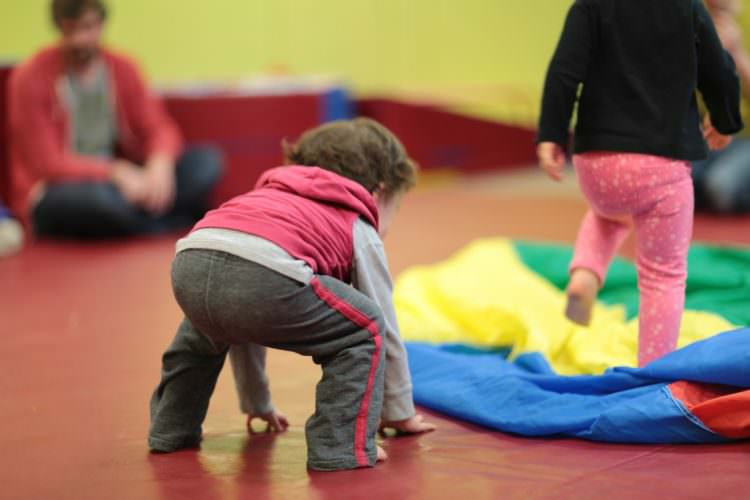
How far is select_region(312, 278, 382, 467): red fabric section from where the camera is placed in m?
1.81

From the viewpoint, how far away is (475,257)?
135 inches

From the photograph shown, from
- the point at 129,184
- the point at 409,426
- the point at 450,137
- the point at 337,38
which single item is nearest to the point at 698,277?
the point at 409,426

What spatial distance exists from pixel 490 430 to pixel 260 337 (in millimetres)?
523

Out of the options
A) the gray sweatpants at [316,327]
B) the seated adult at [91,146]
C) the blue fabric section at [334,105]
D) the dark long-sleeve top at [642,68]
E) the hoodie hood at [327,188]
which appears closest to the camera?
the gray sweatpants at [316,327]

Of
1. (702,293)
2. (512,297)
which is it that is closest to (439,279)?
(512,297)

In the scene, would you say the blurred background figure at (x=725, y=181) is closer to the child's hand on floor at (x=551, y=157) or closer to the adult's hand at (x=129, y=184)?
the adult's hand at (x=129, y=184)

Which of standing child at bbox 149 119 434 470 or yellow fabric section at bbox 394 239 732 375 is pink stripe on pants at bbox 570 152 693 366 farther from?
standing child at bbox 149 119 434 470

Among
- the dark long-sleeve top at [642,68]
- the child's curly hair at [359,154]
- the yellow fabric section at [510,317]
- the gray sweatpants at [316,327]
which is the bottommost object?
the yellow fabric section at [510,317]

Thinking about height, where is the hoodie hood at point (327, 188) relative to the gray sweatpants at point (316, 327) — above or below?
above

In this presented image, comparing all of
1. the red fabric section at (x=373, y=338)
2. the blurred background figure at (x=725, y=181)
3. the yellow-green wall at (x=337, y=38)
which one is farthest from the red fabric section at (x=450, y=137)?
the red fabric section at (x=373, y=338)

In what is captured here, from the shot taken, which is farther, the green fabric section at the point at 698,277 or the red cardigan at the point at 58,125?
the red cardigan at the point at 58,125

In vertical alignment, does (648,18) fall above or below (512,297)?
above

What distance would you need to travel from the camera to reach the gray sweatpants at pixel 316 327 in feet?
5.83

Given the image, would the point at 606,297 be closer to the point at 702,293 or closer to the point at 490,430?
the point at 702,293
